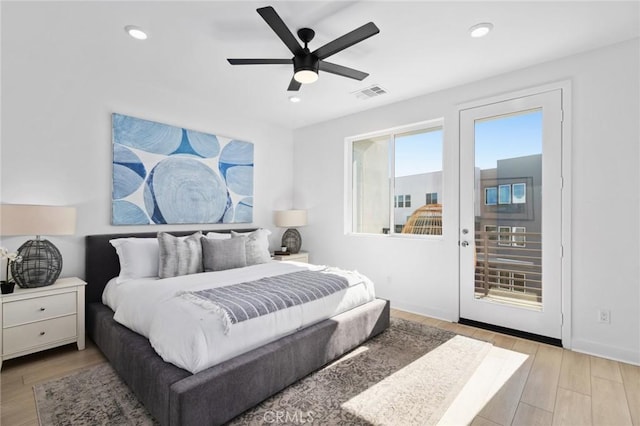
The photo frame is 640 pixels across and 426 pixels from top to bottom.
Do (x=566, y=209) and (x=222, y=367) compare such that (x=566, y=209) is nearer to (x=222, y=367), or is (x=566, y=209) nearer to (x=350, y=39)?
(x=350, y=39)

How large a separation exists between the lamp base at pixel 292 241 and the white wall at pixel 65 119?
1888mm

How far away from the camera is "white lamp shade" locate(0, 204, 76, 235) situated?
2445 mm

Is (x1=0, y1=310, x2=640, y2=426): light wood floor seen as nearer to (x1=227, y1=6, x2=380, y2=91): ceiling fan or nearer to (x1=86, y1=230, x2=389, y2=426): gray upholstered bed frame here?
(x1=86, y1=230, x2=389, y2=426): gray upholstered bed frame

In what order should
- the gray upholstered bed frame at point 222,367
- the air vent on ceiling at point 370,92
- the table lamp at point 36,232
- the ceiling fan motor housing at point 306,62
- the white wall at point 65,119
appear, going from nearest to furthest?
the gray upholstered bed frame at point 222,367
the ceiling fan motor housing at point 306,62
the table lamp at point 36,232
the white wall at point 65,119
the air vent on ceiling at point 370,92

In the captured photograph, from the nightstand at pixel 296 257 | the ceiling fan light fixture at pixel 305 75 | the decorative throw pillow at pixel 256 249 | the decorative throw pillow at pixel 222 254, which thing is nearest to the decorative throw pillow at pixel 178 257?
the decorative throw pillow at pixel 222 254

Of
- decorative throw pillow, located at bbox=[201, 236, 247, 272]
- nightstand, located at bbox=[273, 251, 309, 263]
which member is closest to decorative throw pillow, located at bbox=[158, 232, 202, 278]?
decorative throw pillow, located at bbox=[201, 236, 247, 272]

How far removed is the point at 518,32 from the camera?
8.13ft

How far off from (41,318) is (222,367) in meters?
1.90

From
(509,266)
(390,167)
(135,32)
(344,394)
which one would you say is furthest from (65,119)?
(509,266)

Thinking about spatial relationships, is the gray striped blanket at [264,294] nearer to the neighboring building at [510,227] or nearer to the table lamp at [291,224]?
the neighboring building at [510,227]

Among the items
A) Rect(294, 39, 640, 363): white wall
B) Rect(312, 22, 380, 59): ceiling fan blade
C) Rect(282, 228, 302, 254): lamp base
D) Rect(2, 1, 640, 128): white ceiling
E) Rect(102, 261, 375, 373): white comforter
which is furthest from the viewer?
Rect(282, 228, 302, 254): lamp base

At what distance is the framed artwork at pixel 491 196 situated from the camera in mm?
3270

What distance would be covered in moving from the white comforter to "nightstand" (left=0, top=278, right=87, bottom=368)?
268 mm

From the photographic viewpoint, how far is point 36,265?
2.65 m
